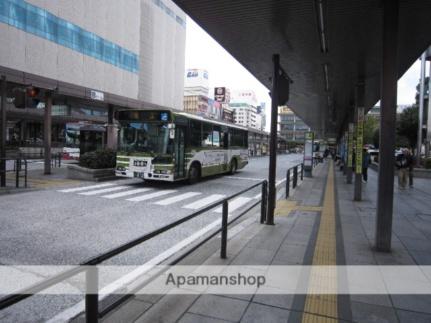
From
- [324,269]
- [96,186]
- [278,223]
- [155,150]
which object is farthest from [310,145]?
[324,269]

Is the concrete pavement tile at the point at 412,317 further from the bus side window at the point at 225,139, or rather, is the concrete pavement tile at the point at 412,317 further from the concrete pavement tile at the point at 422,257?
Answer: the bus side window at the point at 225,139

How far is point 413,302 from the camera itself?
382 cm

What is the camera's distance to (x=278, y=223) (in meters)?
7.65

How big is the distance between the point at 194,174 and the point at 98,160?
163 inches

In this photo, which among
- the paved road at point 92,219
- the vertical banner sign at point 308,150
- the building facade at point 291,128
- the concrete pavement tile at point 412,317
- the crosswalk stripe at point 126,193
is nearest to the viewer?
the concrete pavement tile at point 412,317

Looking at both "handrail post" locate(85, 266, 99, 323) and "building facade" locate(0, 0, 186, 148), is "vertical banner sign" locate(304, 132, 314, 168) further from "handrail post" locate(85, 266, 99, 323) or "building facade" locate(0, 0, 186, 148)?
"handrail post" locate(85, 266, 99, 323)

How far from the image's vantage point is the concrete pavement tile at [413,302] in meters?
3.68

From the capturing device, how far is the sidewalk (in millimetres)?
3443

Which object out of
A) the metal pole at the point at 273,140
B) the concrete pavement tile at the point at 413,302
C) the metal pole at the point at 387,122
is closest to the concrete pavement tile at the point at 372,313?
the concrete pavement tile at the point at 413,302

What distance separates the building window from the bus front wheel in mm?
29917

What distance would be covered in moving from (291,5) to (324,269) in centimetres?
433

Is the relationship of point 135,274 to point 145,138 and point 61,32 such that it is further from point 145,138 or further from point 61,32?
point 61,32

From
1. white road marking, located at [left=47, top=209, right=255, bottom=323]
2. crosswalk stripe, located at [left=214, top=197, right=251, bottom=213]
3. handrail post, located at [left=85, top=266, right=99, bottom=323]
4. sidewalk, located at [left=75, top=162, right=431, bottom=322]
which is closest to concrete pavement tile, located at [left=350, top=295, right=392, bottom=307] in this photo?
sidewalk, located at [left=75, top=162, right=431, bottom=322]

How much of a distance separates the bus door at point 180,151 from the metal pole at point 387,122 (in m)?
8.73
